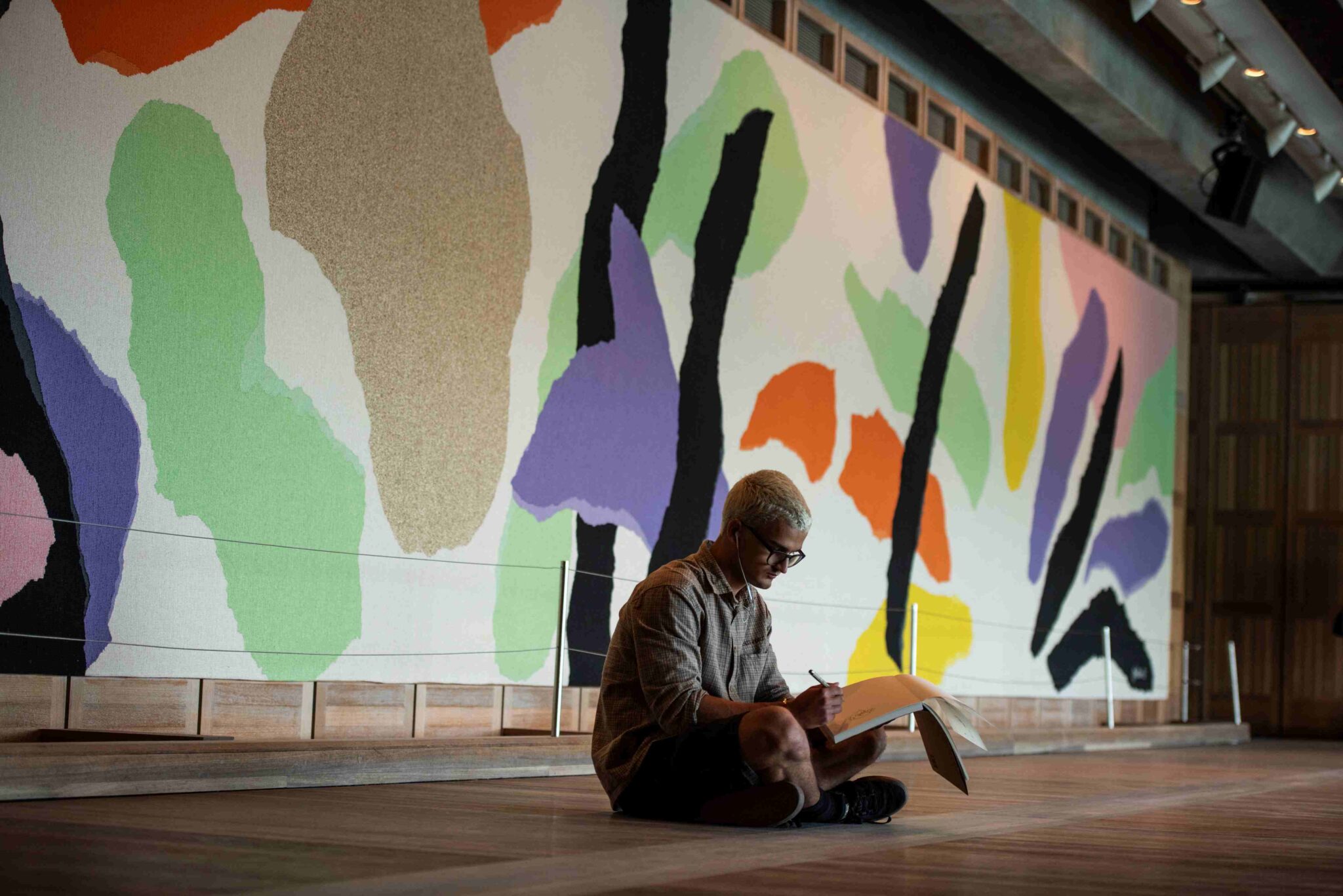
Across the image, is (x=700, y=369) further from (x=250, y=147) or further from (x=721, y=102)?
(x=250, y=147)

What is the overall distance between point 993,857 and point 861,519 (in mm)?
5239

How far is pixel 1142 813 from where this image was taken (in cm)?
436

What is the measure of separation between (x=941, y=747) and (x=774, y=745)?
19.0 inches

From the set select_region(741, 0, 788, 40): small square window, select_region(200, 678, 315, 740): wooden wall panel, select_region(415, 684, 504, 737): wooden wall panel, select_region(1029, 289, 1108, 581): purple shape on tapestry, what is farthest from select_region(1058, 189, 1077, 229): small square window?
select_region(200, 678, 315, 740): wooden wall panel

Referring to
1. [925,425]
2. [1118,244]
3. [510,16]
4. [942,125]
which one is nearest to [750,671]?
[510,16]

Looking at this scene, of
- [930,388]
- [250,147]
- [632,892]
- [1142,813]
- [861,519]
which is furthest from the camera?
[930,388]

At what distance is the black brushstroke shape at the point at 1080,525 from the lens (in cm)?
1024

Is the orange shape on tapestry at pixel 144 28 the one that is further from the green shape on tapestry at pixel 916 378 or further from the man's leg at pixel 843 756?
the green shape on tapestry at pixel 916 378

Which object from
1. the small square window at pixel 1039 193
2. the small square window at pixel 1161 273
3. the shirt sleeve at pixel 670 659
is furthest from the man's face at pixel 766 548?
the small square window at pixel 1161 273

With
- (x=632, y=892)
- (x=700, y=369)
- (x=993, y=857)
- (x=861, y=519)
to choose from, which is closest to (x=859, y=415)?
(x=861, y=519)

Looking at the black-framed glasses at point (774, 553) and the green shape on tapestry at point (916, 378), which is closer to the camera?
the black-framed glasses at point (774, 553)

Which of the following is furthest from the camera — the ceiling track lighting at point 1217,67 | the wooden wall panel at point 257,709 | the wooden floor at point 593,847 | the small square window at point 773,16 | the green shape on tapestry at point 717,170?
the ceiling track lighting at point 1217,67

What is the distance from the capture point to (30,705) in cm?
427

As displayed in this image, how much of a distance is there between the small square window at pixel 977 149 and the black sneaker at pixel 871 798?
6.45 meters
